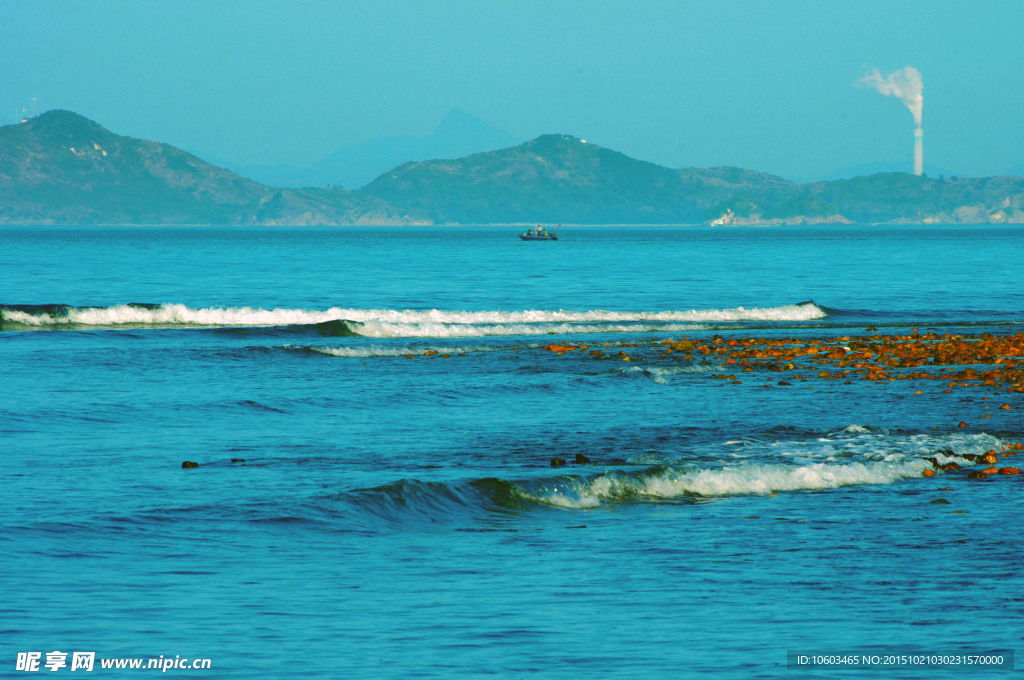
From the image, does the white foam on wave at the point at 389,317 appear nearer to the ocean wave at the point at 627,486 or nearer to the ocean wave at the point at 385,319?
the ocean wave at the point at 385,319

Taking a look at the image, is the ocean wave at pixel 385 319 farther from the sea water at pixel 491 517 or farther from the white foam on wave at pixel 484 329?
the sea water at pixel 491 517

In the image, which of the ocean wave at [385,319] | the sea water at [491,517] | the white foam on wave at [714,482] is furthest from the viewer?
the ocean wave at [385,319]

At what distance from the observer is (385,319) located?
44.0 metres

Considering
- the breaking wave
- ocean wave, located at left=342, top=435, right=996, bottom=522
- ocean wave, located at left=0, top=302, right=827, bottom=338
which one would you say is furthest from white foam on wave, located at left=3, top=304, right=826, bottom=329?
ocean wave, located at left=342, top=435, right=996, bottom=522

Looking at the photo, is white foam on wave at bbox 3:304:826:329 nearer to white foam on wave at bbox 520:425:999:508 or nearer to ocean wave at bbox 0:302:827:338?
ocean wave at bbox 0:302:827:338

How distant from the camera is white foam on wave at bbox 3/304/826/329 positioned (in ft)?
139

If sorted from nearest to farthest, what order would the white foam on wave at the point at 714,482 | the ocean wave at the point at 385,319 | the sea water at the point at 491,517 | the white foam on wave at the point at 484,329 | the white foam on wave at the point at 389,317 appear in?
the sea water at the point at 491,517 → the white foam on wave at the point at 714,482 → the white foam on wave at the point at 484,329 → the ocean wave at the point at 385,319 → the white foam on wave at the point at 389,317

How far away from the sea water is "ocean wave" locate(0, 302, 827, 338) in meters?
10.2

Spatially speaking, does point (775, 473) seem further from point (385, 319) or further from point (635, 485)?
point (385, 319)

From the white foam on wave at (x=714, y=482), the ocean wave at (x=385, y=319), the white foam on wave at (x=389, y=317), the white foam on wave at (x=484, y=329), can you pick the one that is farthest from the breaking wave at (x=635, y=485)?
the white foam on wave at (x=389, y=317)

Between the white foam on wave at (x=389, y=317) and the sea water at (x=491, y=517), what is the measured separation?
44.5 feet

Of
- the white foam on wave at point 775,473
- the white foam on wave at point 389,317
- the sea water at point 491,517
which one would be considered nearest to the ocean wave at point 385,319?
the white foam on wave at point 389,317

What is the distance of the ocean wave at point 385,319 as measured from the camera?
128 feet

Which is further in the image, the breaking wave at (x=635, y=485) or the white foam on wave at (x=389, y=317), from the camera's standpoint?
the white foam on wave at (x=389, y=317)
